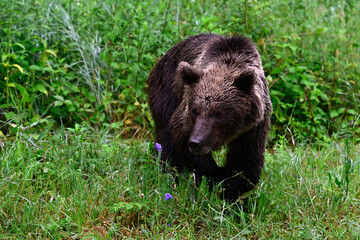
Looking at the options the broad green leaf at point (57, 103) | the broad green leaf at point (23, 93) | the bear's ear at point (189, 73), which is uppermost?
the bear's ear at point (189, 73)

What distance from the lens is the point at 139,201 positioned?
4.21 meters

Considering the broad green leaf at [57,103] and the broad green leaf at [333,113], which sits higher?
the broad green leaf at [57,103]

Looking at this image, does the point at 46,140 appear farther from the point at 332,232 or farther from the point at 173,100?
the point at 332,232

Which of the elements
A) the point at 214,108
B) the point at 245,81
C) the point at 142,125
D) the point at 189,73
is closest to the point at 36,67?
the point at 142,125

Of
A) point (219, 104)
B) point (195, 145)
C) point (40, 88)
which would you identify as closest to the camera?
point (195, 145)

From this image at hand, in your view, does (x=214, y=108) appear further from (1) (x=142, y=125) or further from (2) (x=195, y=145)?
(1) (x=142, y=125)

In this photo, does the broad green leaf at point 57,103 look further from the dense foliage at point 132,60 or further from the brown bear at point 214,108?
the brown bear at point 214,108

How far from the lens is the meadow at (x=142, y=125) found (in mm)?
4168

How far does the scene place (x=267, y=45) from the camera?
7.52 meters

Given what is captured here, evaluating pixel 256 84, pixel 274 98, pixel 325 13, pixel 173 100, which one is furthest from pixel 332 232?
pixel 325 13

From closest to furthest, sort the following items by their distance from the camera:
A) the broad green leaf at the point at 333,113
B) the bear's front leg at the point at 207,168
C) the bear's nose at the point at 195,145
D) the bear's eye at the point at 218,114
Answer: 1. the bear's nose at the point at 195,145
2. the bear's eye at the point at 218,114
3. the bear's front leg at the point at 207,168
4. the broad green leaf at the point at 333,113

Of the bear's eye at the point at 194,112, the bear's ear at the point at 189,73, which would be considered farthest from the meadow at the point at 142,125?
the bear's ear at the point at 189,73

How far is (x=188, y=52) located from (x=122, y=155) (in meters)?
1.33

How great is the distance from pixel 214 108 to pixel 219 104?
0.20ft
